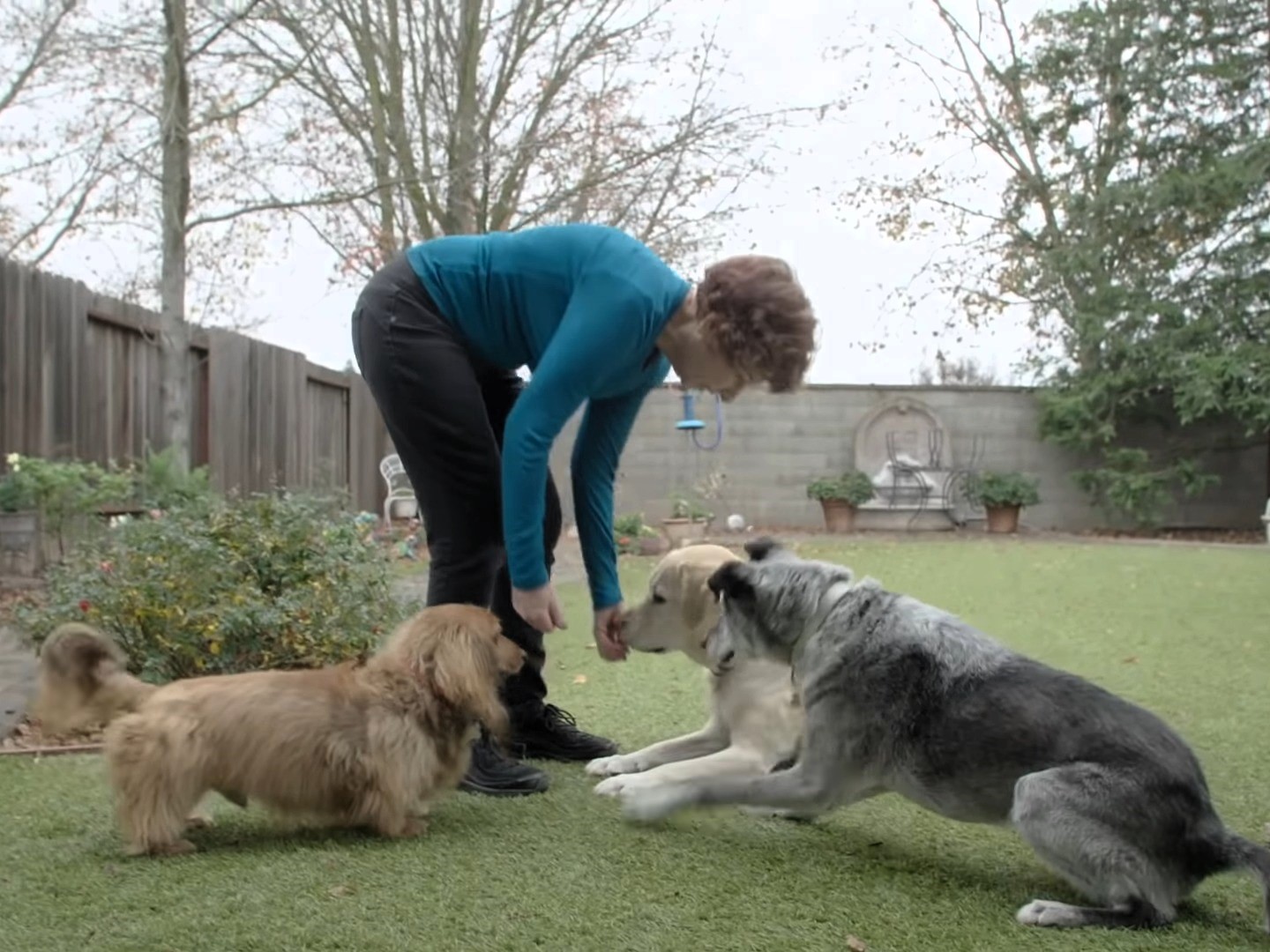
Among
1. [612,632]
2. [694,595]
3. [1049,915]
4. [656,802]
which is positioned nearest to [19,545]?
[612,632]

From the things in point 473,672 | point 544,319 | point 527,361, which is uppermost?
point 544,319

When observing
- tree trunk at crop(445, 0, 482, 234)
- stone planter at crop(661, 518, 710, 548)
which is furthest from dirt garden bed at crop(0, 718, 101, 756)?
stone planter at crop(661, 518, 710, 548)

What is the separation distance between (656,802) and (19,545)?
5.77 meters

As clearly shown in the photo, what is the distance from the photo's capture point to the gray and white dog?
2396 millimetres

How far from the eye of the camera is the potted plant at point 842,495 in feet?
55.5

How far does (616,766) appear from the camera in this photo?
147 inches

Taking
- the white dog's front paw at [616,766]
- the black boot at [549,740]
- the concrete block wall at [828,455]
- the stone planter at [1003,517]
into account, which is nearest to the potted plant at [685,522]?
the concrete block wall at [828,455]

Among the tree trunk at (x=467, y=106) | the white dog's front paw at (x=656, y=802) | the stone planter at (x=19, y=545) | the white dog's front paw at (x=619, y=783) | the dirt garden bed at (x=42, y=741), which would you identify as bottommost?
the dirt garden bed at (x=42, y=741)

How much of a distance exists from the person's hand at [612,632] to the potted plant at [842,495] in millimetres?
13319

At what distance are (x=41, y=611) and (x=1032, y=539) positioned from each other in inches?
539

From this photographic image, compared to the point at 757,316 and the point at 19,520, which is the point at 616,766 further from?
the point at 19,520

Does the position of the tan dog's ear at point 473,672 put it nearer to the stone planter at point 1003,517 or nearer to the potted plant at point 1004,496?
the potted plant at point 1004,496

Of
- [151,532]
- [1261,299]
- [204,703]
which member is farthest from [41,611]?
[1261,299]

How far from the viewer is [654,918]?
238 cm
